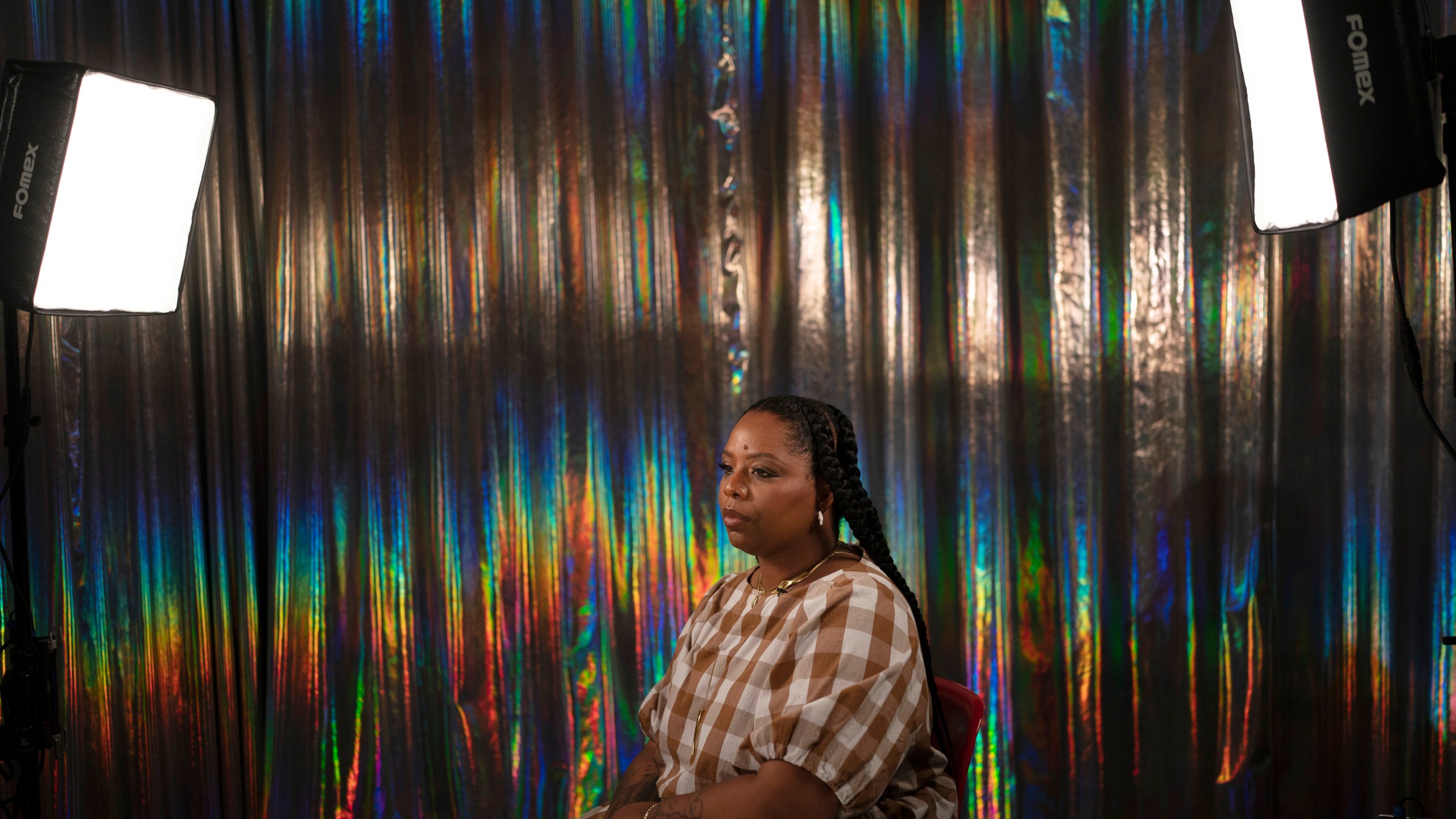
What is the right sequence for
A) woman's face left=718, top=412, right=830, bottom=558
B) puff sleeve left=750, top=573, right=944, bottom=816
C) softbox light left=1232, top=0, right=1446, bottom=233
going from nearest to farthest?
puff sleeve left=750, top=573, right=944, bottom=816 → softbox light left=1232, top=0, right=1446, bottom=233 → woman's face left=718, top=412, right=830, bottom=558

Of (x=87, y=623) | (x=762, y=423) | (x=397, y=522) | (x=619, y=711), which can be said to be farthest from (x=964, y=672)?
(x=87, y=623)

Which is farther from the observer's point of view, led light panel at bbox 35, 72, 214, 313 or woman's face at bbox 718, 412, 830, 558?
led light panel at bbox 35, 72, 214, 313

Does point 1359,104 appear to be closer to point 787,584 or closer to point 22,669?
point 787,584

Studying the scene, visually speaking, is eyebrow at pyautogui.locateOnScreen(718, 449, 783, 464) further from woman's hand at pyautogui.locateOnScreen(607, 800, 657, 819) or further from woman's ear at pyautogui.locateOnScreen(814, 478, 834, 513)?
woman's hand at pyautogui.locateOnScreen(607, 800, 657, 819)

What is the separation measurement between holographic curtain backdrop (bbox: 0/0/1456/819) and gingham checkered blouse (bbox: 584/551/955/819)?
869mm

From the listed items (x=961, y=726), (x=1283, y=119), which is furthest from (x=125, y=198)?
(x=1283, y=119)

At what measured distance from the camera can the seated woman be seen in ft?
3.99

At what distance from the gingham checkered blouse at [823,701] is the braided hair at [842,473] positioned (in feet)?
0.32

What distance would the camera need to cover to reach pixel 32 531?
239cm

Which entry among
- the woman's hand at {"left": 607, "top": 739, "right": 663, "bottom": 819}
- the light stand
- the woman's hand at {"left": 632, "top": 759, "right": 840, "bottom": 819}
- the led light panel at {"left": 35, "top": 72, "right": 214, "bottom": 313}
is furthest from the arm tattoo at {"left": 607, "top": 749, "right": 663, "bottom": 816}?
the led light panel at {"left": 35, "top": 72, "right": 214, "bottom": 313}

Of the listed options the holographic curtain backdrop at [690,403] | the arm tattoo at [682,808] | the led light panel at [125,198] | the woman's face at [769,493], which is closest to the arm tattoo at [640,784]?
the arm tattoo at [682,808]

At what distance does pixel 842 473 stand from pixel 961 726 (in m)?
0.49

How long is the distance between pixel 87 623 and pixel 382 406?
1.01 metres

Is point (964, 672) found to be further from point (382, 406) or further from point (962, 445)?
point (382, 406)
